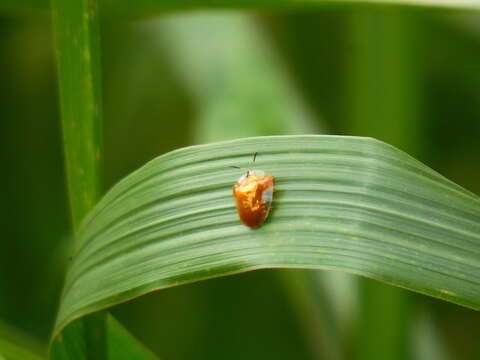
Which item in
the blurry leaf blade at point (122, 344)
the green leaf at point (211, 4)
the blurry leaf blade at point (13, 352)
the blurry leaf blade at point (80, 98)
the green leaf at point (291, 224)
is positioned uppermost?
the green leaf at point (211, 4)

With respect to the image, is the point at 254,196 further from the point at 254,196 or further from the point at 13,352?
the point at 13,352

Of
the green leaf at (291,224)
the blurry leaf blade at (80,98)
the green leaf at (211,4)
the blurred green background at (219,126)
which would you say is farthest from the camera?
the blurred green background at (219,126)

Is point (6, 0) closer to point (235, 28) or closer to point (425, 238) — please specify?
point (425, 238)

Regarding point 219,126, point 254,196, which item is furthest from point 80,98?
point 219,126

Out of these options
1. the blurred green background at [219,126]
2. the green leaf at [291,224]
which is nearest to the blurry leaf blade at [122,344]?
the green leaf at [291,224]

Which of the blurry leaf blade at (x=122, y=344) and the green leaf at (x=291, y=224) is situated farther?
the blurry leaf blade at (x=122, y=344)

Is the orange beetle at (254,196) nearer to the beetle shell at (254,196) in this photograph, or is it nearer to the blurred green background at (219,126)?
the beetle shell at (254,196)

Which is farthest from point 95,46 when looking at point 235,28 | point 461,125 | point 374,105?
point 461,125
